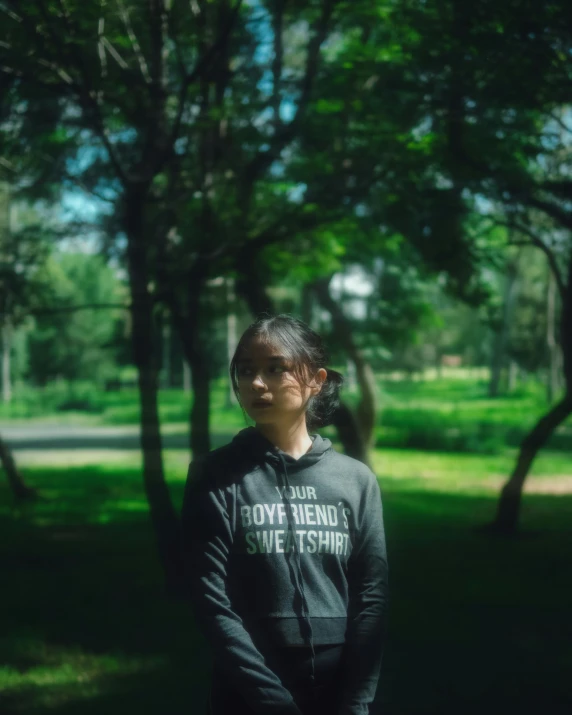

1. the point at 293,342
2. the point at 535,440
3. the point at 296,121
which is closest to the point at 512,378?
the point at 535,440

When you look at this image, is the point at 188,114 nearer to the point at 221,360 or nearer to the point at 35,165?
the point at 35,165

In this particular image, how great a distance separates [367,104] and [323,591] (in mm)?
6619

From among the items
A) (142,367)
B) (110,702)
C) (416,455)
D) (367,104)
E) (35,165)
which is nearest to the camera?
(110,702)

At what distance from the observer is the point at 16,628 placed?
243 inches

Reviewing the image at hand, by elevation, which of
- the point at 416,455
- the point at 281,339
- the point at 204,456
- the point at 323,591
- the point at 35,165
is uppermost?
the point at 35,165

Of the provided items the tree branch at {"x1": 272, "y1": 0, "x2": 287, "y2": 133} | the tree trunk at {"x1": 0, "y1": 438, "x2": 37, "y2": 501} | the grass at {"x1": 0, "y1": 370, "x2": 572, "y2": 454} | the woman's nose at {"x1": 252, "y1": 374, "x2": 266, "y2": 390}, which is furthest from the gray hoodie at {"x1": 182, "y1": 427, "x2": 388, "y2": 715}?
the grass at {"x1": 0, "y1": 370, "x2": 572, "y2": 454}

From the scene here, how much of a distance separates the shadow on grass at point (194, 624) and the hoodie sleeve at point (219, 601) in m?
2.85

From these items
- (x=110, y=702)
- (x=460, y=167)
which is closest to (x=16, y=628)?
(x=110, y=702)

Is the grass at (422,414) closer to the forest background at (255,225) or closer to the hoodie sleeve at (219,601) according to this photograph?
the forest background at (255,225)

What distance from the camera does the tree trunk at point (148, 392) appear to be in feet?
22.8

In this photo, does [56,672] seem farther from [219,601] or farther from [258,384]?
[258,384]

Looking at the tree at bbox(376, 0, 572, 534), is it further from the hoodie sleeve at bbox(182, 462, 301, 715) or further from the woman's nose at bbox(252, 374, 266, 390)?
the hoodie sleeve at bbox(182, 462, 301, 715)

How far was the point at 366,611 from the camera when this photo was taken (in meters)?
2.05

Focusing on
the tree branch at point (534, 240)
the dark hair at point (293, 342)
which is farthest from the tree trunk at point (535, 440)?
the dark hair at point (293, 342)
